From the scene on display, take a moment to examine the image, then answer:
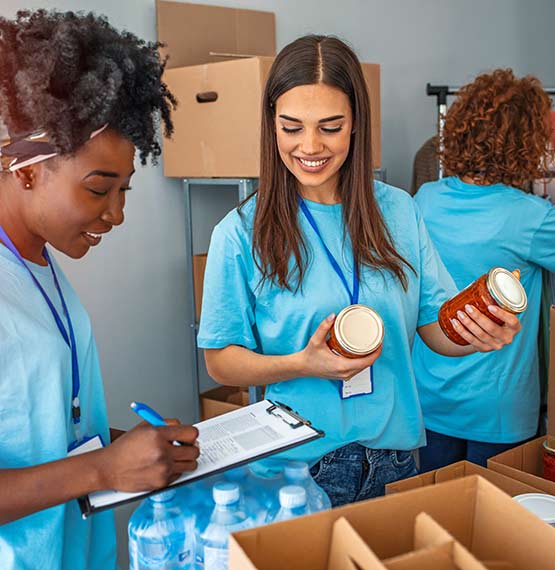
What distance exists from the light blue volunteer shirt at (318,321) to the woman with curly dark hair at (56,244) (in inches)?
13.3

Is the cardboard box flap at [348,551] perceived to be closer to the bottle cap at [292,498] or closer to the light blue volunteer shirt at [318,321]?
the bottle cap at [292,498]

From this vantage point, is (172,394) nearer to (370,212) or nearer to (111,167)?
(370,212)

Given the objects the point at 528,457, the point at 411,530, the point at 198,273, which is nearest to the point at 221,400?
the point at 198,273

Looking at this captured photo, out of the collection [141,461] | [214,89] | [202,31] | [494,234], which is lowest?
[141,461]

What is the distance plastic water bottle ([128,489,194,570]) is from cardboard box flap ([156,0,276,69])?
195cm

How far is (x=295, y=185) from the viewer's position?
4.65ft

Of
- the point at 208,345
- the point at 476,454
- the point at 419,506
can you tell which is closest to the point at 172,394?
the point at 476,454

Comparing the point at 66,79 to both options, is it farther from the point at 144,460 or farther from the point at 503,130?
the point at 503,130

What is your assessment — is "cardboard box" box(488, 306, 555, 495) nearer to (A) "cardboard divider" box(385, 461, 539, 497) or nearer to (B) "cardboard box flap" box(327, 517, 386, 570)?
(A) "cardboard divider" box(385, 461, 539, 497)

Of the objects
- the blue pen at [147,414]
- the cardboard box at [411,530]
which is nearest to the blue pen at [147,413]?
the blue pen at [147,414]

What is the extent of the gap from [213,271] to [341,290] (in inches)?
10.0

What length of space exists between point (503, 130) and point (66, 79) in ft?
4.85

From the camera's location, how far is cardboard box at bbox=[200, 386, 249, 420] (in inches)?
104

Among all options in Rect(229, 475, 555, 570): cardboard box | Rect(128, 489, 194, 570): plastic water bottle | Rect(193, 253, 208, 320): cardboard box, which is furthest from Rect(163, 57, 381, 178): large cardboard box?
Rect(229, 475, 555, 570): cardboard box
